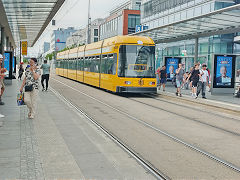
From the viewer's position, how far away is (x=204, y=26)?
60.6ft

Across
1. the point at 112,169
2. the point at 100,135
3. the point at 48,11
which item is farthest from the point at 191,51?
the point at 112,169

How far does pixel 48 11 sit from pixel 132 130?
1268 centimetres

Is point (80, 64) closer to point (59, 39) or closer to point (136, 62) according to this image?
point (136, 62)

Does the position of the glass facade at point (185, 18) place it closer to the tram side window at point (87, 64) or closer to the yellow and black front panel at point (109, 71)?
the tram side window at point (87, 64)

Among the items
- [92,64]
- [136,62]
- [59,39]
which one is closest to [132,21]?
[92,64]

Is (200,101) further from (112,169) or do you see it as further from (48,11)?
(112,169)

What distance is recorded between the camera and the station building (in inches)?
1368

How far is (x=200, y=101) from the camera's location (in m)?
16.6

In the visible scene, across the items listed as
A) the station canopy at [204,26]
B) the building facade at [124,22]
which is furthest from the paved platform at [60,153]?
the building facade at [124,22]

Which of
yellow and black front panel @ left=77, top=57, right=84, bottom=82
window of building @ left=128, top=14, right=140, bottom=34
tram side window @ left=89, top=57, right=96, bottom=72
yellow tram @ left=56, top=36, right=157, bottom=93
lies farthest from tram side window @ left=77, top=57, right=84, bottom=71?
window of building @ left=128, top=14, right=140, bottom=34

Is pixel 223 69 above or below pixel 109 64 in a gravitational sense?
below

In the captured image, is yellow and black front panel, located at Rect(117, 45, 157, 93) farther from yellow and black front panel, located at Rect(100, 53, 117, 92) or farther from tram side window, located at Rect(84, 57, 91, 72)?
tram side window, located at Rect(84, 57, 91, 72)

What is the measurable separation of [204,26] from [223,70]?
275cm

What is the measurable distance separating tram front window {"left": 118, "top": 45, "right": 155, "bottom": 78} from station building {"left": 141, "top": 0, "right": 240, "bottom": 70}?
8.82 m
